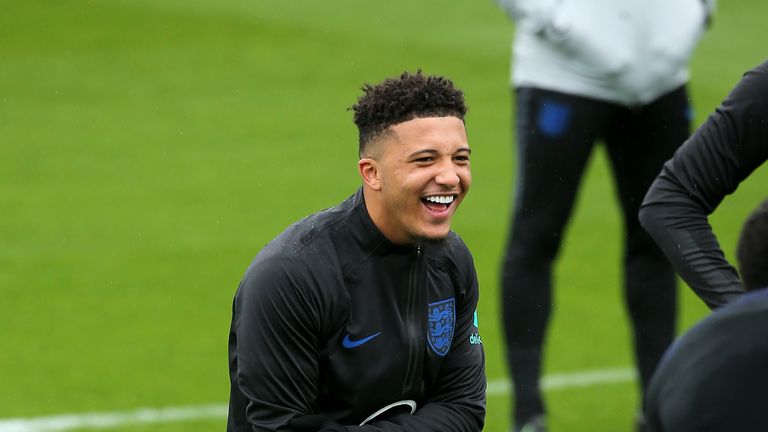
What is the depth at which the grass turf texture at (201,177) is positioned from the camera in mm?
7938

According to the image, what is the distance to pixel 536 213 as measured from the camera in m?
6.16

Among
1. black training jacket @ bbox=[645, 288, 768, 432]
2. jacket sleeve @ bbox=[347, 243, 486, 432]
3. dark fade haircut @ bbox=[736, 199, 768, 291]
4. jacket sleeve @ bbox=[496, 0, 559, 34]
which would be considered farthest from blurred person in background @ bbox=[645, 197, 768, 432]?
jacket sleeve @ bbox=[496, 0, 559, 34]

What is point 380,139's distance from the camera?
427 centimetres

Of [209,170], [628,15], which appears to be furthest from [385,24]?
[628,15]

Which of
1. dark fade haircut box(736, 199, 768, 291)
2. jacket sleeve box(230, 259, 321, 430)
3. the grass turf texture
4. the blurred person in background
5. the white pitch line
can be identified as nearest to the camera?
the blurred person in background

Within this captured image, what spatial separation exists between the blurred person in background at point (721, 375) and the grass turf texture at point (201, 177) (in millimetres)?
4408

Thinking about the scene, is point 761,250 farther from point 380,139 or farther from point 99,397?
point 99,397

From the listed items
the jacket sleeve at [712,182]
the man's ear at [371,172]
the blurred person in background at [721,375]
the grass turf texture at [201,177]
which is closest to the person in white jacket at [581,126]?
the grass turf texture at [201,177]

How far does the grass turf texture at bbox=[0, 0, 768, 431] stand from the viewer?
794cm

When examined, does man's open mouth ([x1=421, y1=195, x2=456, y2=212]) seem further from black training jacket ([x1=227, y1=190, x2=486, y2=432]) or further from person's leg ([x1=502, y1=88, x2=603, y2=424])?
person's leg ([x1=502, y1=88, x2=603, y2=424])

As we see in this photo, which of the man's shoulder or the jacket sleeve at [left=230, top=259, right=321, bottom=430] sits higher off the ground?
the man's shoulder

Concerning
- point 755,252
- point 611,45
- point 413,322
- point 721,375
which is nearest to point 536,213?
point 611,45

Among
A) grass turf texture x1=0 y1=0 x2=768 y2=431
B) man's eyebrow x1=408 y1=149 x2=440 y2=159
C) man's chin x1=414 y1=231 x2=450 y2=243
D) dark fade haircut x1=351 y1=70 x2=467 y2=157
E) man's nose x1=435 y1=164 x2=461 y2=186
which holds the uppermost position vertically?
dark fade haircut x1=351 y1=70 x2=467 y2=157

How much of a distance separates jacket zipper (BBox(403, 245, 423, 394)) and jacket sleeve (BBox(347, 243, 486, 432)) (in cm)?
12
